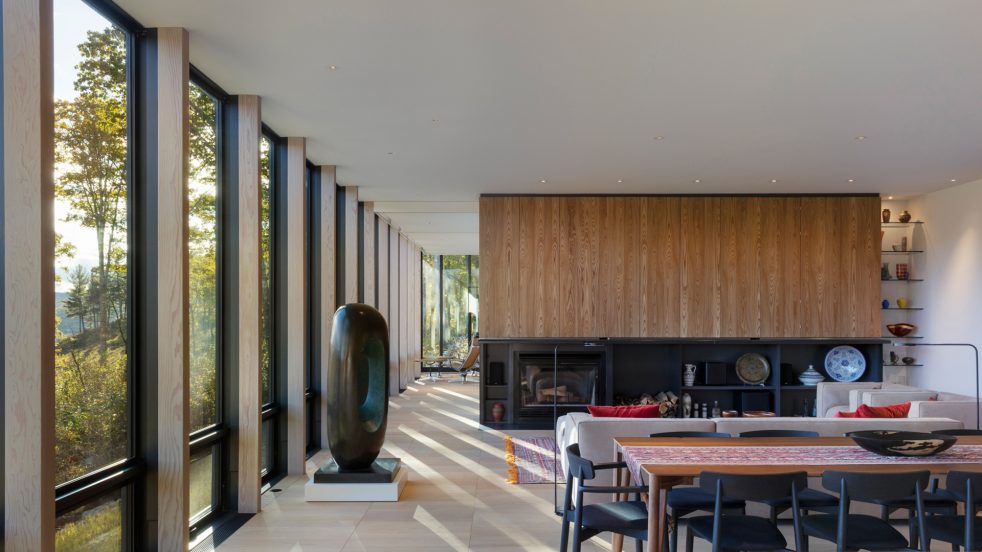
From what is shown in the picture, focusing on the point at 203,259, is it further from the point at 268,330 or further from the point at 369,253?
the point at 369,253

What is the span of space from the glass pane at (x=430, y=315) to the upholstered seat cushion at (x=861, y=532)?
16228mm

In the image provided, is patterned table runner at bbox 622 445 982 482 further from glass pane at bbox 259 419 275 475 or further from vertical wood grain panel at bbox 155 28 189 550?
glass pane at bbox 259 419 275 475

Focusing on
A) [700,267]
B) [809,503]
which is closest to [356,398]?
[809,503]

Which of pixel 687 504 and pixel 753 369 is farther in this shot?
pixel 753 369

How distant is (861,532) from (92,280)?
4237 mm

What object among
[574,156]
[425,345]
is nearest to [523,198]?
[574,156]

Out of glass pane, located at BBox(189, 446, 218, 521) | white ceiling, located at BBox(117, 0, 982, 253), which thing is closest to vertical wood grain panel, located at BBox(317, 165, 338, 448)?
white ceiling, located at BBox(117, 0, 982, 253)

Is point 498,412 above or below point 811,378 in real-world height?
below

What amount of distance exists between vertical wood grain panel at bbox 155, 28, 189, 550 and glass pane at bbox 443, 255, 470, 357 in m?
15.3

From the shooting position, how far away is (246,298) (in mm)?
5840

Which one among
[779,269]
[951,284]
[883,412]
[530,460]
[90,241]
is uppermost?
[90,241]

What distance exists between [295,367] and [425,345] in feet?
42.1

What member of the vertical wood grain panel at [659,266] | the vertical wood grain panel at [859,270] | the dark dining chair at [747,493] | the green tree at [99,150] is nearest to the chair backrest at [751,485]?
the dark dining chair at [747,493]

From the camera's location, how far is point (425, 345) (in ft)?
65.7
